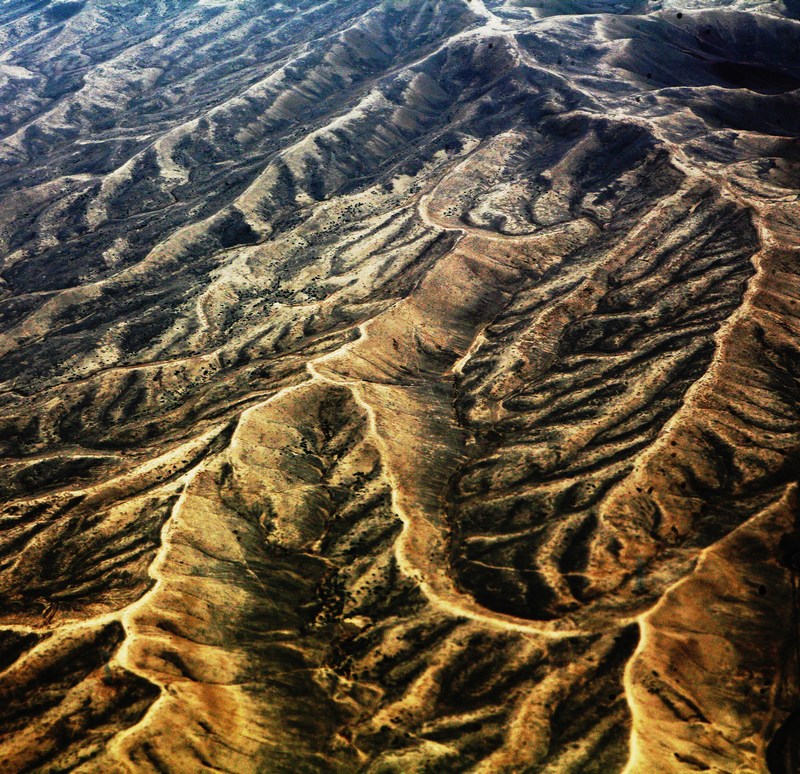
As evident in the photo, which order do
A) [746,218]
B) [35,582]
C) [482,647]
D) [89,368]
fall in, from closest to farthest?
[482,647], [35,582], [746,218], [89,368]

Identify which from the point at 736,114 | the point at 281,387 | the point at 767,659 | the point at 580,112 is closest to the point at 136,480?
the point at 281,387

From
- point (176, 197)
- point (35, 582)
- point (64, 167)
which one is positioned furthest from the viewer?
point (64, 167)

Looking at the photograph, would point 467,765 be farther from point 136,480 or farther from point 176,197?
point 176,197

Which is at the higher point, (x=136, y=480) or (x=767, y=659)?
(x=136, y=480)

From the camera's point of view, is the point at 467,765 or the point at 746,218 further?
the point at 746,218

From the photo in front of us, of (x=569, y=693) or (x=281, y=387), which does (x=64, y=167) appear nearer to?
(x=281, y=387)

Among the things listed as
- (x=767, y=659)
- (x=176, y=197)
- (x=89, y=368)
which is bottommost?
(x=767, y=659)
